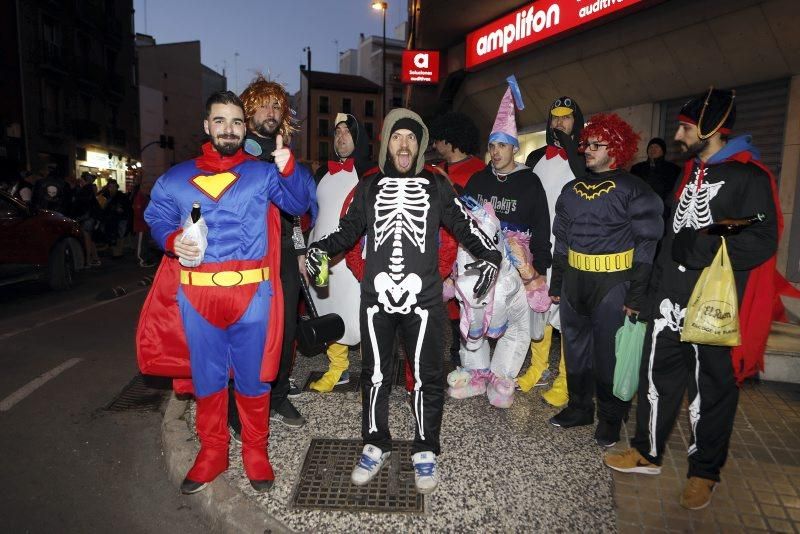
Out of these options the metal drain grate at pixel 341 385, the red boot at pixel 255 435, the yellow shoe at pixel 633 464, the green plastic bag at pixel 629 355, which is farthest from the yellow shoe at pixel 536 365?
the red boot at pixel 255 435

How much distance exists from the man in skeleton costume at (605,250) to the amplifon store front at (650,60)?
5092mm

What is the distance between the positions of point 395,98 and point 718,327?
6395cm

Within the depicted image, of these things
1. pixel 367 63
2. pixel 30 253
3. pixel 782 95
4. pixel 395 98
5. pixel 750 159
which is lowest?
pixel 30 253

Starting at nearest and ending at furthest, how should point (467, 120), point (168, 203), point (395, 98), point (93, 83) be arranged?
point (168, 203)
point (467, 120)
point (93, 83)
point (395, 98)

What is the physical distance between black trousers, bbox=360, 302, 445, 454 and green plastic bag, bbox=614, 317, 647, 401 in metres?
1.26

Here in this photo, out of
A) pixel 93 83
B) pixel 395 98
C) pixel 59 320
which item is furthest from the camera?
pixel 395 98

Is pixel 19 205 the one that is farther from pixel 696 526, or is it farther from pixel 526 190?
pixel 696 526

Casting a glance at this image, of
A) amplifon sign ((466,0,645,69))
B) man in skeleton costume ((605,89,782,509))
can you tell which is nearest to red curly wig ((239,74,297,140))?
man in skeleton costume ((605,89,782,509))

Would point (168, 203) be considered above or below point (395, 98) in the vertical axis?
below

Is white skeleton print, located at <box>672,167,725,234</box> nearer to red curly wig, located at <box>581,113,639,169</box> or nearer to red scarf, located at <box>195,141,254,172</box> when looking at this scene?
red curly wig, located at <box>581,113,639,169</box>

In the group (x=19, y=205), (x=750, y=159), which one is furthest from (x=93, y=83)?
(x=750, y=159)

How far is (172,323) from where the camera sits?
3.04 metres

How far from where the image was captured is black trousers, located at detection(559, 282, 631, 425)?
3.43 metres

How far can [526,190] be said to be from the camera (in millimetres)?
4051
